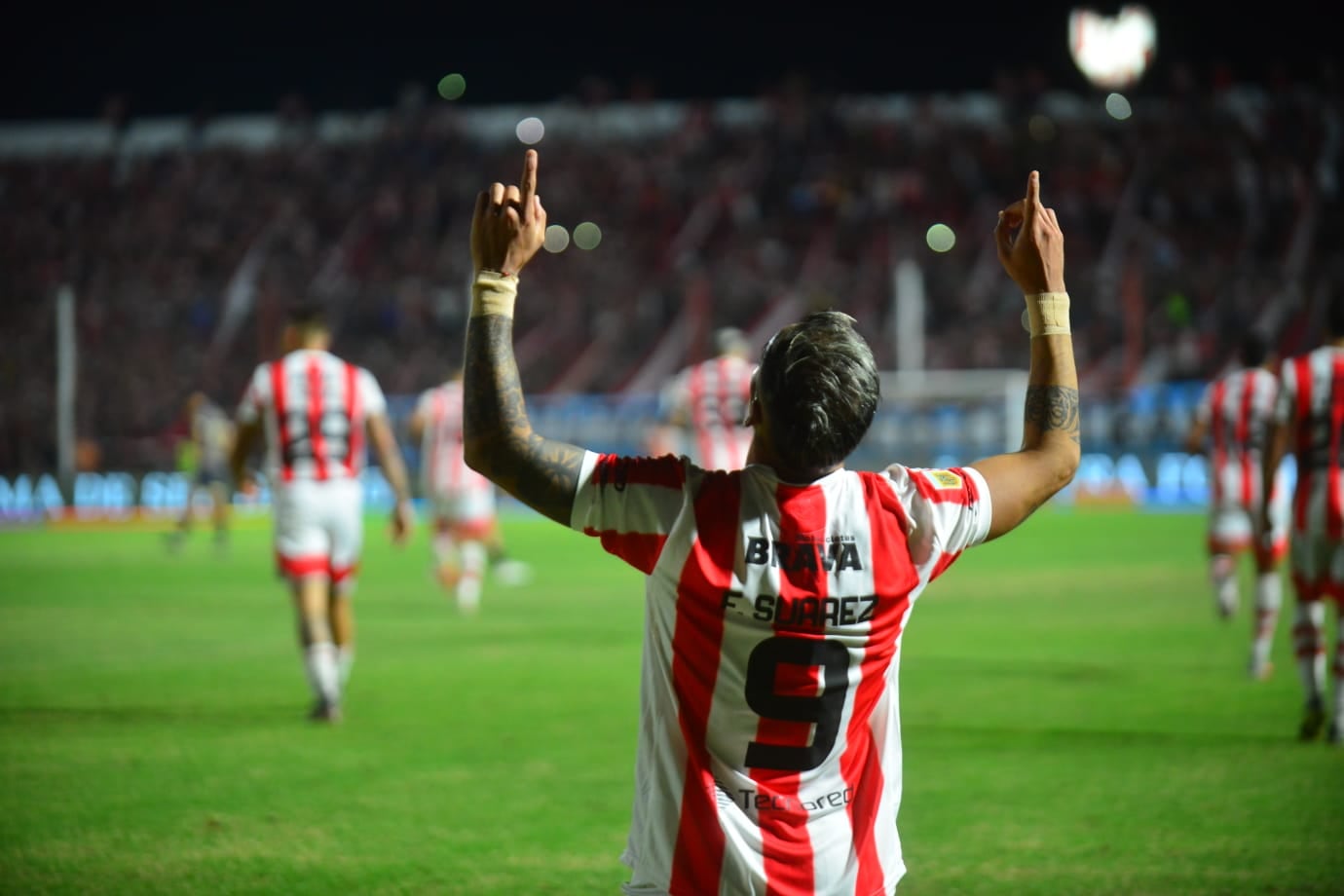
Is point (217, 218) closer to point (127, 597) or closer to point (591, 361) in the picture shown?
point (591, 361)

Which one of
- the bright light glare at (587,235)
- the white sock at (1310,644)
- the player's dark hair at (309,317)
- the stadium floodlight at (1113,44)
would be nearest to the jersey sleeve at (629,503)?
the white sock at (1310,644)

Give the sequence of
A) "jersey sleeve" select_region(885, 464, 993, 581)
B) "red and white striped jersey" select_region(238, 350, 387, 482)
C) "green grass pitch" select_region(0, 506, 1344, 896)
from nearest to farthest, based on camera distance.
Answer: "jersey sleeve" select_region(885, 464, 993, 581), "green grass pitch" select_region(0, 506, 1344, 896), "red and white striped jersey" select_region(238, 350, 387, 482)

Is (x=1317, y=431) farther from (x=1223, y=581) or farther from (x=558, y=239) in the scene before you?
(x=558, y=239)

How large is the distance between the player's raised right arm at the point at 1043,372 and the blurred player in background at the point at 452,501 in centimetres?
1168

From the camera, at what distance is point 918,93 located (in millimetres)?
42594

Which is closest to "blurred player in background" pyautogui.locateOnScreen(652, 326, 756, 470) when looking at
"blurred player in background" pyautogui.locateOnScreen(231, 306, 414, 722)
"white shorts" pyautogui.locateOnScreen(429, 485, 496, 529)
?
"white shorts" pyautogui.locateOnScreen(429, 485, 496, 529)

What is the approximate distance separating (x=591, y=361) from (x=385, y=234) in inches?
327

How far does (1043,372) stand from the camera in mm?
3031

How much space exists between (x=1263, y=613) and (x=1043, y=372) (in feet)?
23.8

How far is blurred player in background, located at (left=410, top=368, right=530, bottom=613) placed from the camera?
14758mm

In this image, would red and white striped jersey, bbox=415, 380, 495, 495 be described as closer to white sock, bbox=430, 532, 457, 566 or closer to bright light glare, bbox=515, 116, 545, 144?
white sock, bbox=430, 532, 457, 566

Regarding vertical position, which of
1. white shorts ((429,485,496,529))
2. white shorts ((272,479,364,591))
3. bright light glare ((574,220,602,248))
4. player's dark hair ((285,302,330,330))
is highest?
bright light glare ((574,220,602,248))

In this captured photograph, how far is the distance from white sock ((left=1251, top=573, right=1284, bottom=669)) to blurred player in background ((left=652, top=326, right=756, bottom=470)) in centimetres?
439

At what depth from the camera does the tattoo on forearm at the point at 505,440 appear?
265cm
